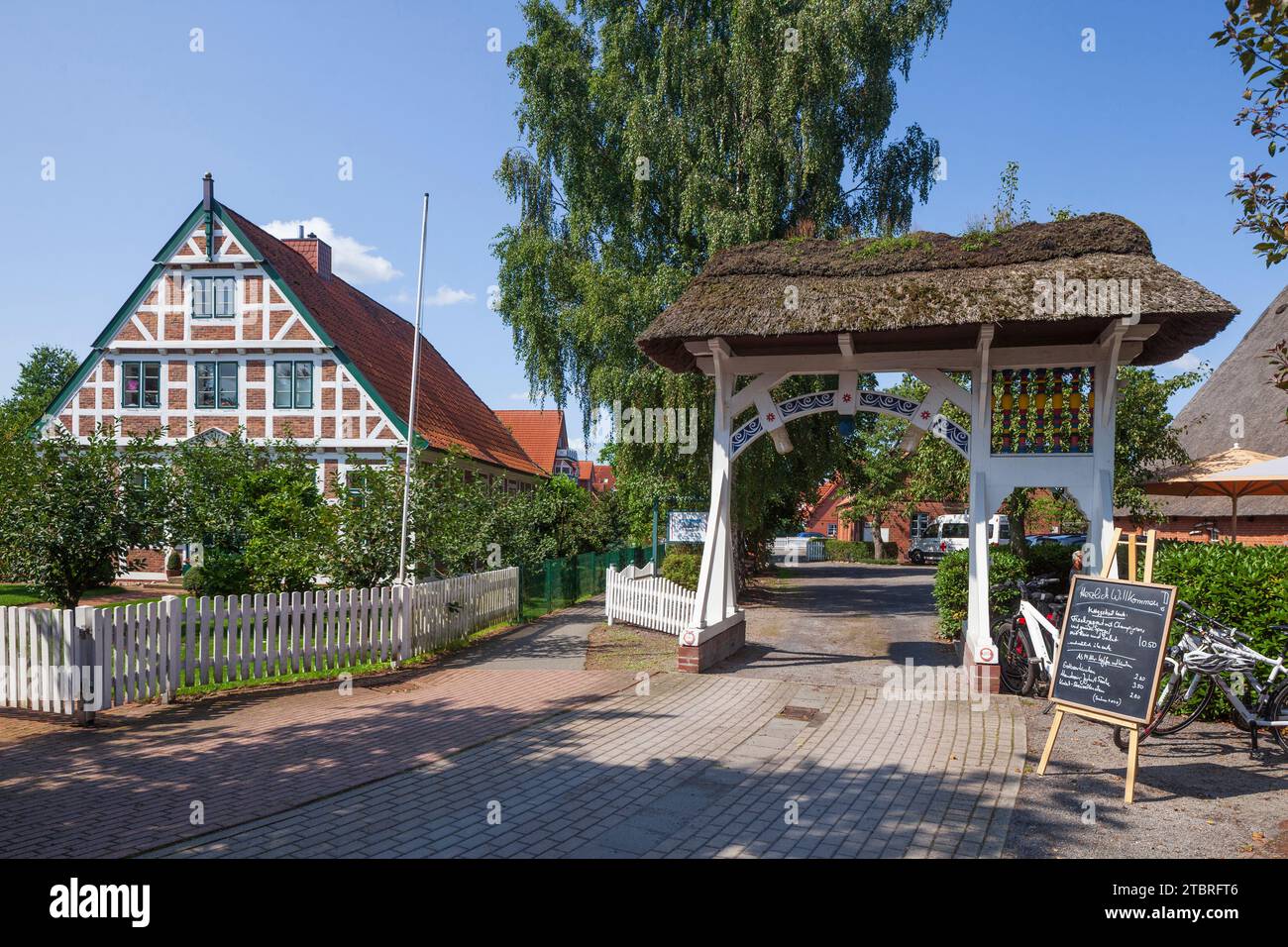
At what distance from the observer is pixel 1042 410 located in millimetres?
9617

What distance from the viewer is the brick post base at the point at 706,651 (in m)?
10.6

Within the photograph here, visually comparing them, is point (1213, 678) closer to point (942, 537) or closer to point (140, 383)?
point (140, 383)

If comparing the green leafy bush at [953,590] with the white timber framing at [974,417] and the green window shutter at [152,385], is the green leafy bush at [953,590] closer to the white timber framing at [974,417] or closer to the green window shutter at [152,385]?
the white timber framing at [974,417]

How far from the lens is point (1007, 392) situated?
982 cm

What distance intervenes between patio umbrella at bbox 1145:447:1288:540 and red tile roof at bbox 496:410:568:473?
114 feet

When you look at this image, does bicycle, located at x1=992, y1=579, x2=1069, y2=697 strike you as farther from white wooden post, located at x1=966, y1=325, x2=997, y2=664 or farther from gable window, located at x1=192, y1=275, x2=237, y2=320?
gable window, located at x1=192, y1=275, x2=237, y2=320

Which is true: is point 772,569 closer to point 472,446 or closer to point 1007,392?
point 472,446

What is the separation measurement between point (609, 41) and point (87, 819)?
18954 millimetres

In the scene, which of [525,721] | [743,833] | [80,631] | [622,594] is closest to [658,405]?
[622,594]

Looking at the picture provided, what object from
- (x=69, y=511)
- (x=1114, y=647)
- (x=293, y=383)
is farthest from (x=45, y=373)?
(x=1114, y=647)

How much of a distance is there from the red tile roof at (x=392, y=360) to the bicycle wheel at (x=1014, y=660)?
1314 centimetres

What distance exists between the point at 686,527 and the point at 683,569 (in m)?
0.94

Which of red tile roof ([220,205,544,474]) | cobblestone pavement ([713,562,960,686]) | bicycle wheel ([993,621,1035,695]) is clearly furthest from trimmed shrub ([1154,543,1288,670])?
red tile roof ([220,205,544,474])

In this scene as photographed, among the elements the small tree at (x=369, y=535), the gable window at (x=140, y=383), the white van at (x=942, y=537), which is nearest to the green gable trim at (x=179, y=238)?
the gable window at (x=140, y=383)
